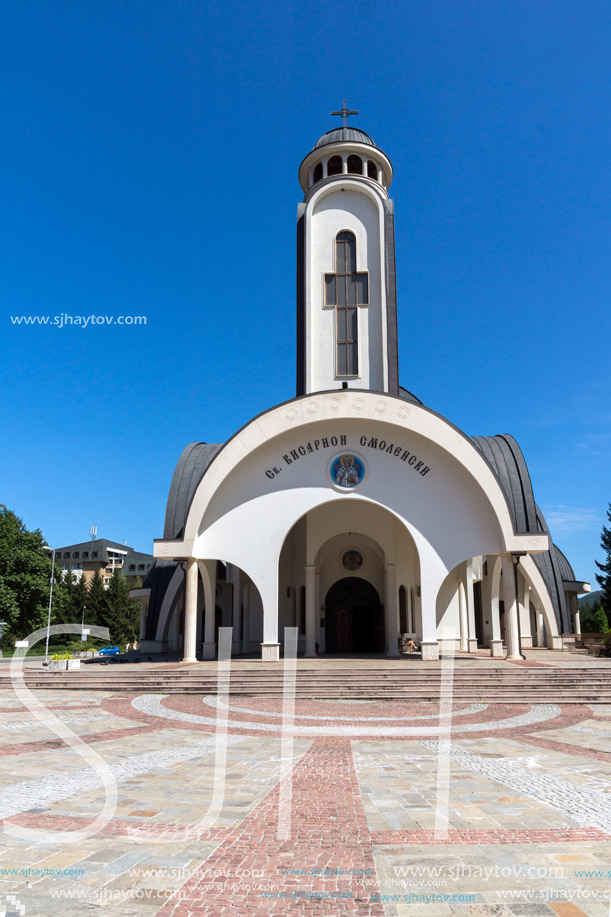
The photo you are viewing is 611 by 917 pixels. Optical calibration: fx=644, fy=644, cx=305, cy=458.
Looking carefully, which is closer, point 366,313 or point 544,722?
point 544,722

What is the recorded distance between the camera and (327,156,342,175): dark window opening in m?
25.6

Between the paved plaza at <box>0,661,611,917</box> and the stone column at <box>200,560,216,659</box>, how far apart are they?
34.4ft

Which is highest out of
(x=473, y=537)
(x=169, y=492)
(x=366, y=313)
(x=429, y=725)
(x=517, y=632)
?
(x=366, y=313)

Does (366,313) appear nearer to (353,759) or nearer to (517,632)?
(517,632)

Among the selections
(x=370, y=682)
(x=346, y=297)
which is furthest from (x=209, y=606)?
(x=346, y=297)

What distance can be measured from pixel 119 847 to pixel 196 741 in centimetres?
498

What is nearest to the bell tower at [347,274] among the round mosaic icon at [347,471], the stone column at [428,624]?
the round mosaic icon at [347,471]

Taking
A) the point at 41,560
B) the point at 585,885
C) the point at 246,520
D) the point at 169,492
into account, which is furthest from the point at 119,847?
the point at 41,560

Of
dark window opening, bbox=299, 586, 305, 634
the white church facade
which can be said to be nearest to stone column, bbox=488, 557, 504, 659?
the white church facade

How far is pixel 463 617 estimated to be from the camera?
25.3 m

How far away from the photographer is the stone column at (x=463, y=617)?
24812 mm

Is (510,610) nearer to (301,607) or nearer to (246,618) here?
(301,607)

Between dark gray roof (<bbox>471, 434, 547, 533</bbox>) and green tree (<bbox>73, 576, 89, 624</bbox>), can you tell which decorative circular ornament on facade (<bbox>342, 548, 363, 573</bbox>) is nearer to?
dark gray roof (<bbox>471, 434, 547, 533</bbox>)

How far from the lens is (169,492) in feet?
75.6
